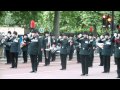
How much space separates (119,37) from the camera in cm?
1349

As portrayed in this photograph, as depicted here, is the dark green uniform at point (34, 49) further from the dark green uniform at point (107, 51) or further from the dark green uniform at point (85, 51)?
the dark green uniform at point (107, 51)

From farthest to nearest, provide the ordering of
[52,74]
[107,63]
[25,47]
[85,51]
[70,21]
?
[70,21] < [25,47] < [107,63] < [52,74] < [85,51]

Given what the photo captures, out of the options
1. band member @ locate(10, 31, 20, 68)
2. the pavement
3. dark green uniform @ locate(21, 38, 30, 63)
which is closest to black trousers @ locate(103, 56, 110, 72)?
the pavement

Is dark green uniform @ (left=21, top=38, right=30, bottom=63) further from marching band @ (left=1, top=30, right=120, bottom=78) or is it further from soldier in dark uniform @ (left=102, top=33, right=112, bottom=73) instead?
soldier in dark uniform @ (left=102, top=33, right=112, bottom=73)

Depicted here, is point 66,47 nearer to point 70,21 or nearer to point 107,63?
point 107,63

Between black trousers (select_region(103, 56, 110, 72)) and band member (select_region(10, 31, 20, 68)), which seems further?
band member (select_region(10, 31, 20, 68))

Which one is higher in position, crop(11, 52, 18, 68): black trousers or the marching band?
the marching band

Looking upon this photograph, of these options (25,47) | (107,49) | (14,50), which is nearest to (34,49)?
(14,50)

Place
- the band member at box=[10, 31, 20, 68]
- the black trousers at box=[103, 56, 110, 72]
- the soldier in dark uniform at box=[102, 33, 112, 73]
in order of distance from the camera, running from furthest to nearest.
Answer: the band member at box=[10, 31, 20, 68], the black trousers at box=[103, 56, 110, 72], the soldier in dark uniform at box=[102, 33, 112, 73]

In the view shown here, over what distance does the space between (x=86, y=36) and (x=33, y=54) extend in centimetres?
201

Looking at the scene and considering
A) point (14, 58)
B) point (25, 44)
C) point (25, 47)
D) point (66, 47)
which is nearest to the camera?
point (66, 47)

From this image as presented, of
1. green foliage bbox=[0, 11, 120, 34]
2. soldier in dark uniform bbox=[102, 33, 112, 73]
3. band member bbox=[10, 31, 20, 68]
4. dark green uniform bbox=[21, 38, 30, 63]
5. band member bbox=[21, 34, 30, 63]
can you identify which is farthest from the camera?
green foliage bbox=[0, 11, 120, 34]

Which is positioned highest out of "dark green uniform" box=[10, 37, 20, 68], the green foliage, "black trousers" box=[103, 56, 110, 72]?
the green foliage
